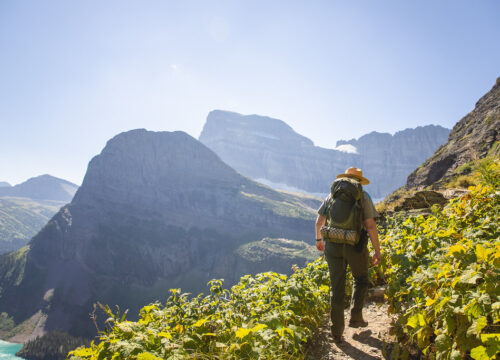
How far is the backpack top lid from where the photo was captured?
181 inches

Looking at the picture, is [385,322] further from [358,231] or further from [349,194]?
[349,194]

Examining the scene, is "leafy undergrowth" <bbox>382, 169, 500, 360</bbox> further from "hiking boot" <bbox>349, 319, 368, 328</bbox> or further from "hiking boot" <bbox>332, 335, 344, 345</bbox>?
"hiking boot" <bbox>332, 335, 344, 345</bbox>

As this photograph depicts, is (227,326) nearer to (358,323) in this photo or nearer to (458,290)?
(358,323)

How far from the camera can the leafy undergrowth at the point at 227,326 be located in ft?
9.59

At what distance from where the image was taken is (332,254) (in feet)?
15.5

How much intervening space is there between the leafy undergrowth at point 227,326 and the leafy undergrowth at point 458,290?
4.82ft

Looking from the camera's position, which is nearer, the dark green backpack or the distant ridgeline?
the dark green backpack

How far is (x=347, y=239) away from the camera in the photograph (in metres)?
4.48

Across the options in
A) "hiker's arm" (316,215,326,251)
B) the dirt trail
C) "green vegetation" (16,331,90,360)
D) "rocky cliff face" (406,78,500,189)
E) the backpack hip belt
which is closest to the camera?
the dirt trail

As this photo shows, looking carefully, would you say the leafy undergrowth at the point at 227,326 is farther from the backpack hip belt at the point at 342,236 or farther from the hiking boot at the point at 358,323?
the backpack hip belt at the point at 342,236

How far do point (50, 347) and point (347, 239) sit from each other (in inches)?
8098

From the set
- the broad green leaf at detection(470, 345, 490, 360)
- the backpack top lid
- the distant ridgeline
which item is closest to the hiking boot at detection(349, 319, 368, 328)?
the backpack top lid

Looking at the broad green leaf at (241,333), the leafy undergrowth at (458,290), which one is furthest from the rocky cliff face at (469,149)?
the broad green leaf at (241,333)

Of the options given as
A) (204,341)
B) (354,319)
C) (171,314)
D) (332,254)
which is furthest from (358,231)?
(171,314)
